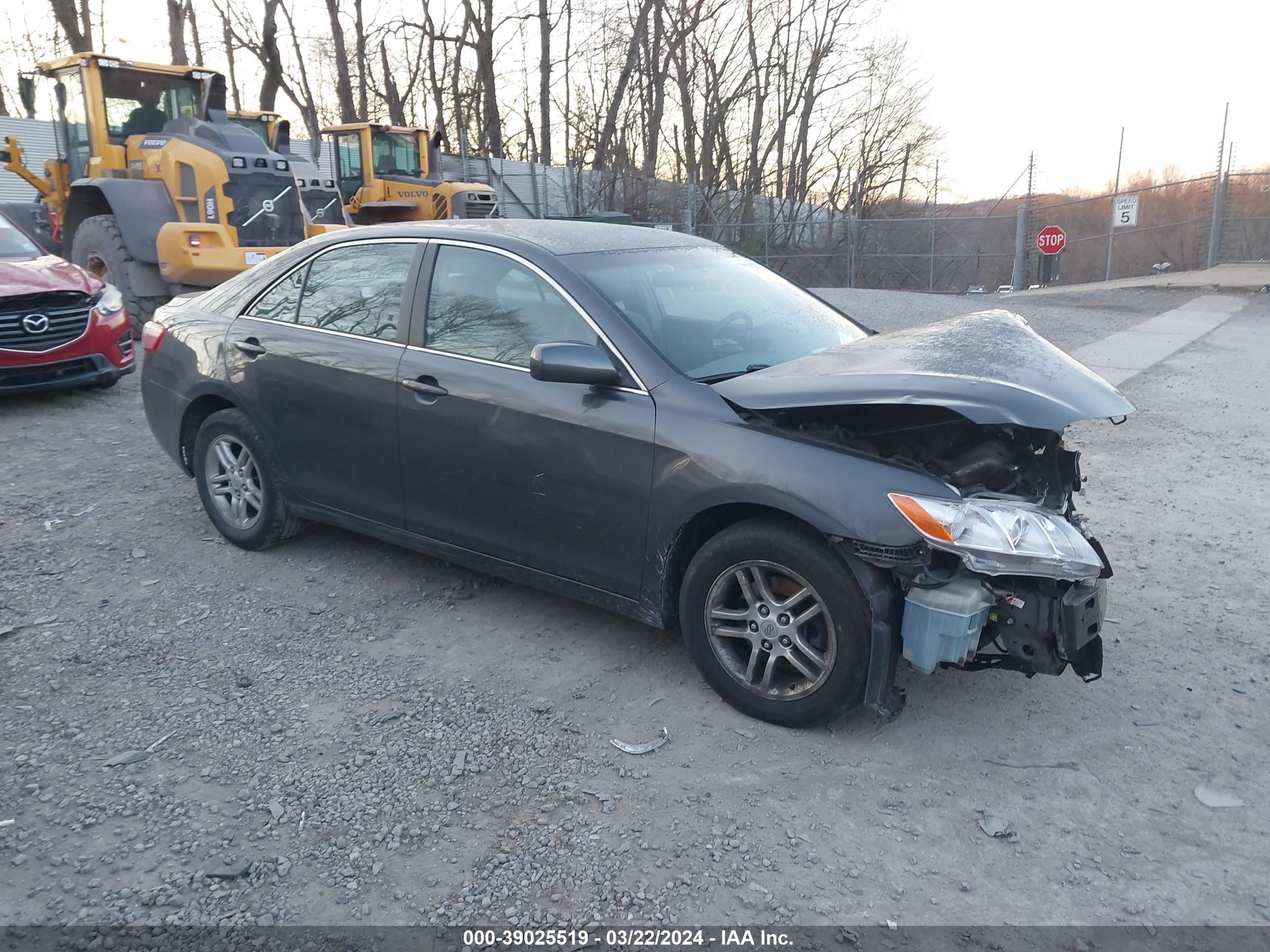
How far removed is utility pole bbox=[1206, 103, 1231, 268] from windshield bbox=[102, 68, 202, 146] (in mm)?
20411

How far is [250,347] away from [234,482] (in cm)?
75

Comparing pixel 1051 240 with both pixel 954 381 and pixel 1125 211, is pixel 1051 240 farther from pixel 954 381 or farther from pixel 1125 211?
pixel 954 381

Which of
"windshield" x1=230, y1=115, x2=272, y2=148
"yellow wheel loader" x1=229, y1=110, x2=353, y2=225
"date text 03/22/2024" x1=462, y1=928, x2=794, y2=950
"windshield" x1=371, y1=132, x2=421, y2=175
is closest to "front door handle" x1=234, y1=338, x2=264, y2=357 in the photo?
"date text 03/22/2024" x1=462, y1=928, x2=794, y2=950

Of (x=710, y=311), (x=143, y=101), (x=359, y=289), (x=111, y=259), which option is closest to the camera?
(x=710, y=311)

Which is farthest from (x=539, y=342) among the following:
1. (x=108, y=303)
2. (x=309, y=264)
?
(x=108, y=303)

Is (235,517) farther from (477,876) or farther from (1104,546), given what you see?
(1104,546)

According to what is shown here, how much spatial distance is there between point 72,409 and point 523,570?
6312mm

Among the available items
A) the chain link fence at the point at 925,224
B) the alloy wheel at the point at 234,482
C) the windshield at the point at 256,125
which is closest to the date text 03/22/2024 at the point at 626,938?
the alloy wheel at the point at 234,482

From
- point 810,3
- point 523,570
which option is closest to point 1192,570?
point 523,570

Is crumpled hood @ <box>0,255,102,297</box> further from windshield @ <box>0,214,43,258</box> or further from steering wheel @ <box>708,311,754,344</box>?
steering wheel @ <box>708,311,754,344</box>

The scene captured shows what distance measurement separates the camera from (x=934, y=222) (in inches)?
992

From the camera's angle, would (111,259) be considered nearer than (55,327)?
No

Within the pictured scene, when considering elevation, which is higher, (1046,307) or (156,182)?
(156,182)

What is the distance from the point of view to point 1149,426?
8.20m
